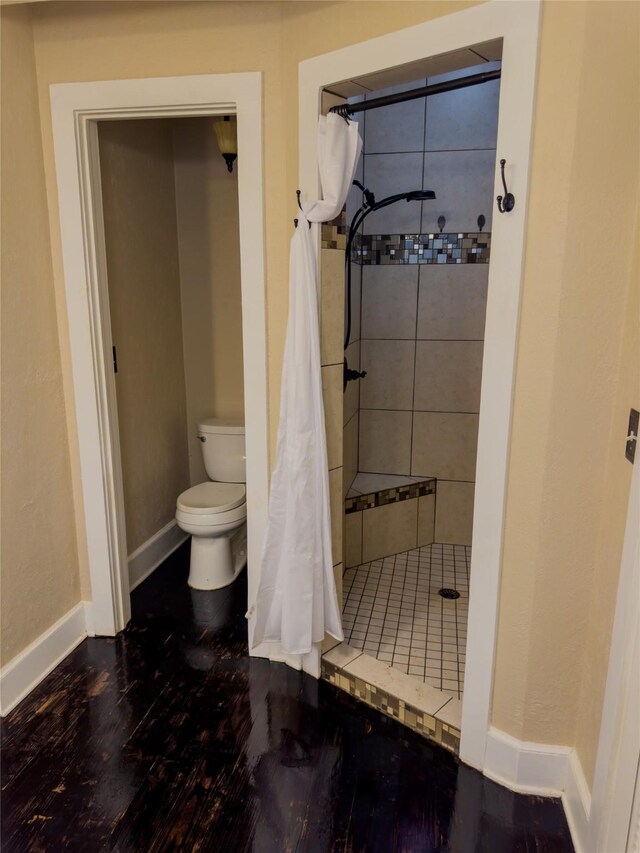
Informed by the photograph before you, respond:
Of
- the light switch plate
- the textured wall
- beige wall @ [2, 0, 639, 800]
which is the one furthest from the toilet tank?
the light switch plate

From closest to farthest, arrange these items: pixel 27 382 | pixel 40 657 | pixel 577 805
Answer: pixel 577 805 < pixel 27 382 < pixel 40 657

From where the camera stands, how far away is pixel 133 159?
281 centimetres

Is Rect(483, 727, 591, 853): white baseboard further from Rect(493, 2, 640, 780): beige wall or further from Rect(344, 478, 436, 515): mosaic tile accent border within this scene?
Rect(344, 478, 436, 515): mosaic tile accent border

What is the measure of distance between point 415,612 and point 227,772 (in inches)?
41.8

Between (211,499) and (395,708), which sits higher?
(211,499)

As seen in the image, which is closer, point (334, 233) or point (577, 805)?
point (577, 805)

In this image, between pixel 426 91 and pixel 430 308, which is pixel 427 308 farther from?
pixel 426 91

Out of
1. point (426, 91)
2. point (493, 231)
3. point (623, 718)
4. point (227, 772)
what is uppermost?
point (426, 91)

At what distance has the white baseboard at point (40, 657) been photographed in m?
2.09

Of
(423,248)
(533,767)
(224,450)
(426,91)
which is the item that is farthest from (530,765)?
(423,248)

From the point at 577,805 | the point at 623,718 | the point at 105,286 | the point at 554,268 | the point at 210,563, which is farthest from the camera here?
the point at 210,563

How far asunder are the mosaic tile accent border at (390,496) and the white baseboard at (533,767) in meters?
1.34

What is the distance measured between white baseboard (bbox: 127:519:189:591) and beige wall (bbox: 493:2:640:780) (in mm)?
1840

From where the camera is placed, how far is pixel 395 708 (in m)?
2.03
